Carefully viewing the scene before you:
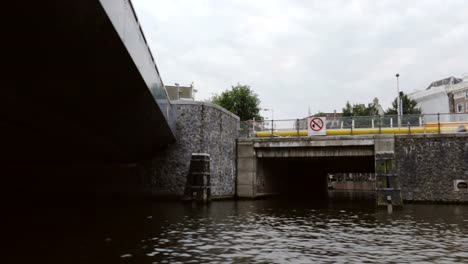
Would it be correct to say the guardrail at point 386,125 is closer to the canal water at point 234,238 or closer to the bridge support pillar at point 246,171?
the bridge support pillar at point 246,171

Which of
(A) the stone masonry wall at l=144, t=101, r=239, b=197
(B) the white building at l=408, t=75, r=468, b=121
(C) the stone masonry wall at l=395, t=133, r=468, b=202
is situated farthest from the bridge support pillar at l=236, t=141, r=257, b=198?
(B) the white building at l=408, t=75, r=468, b=121

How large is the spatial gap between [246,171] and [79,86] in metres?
17.0

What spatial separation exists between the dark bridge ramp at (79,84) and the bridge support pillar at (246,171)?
24.4 ft

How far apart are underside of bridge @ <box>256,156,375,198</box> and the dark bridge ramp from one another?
10731 millimetres

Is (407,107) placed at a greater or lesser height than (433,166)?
greater

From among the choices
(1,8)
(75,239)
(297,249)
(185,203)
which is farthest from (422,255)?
(185,203)

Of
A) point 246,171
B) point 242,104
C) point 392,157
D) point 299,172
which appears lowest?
point 299,172

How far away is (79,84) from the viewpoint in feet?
43.4

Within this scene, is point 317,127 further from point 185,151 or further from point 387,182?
point 185,151

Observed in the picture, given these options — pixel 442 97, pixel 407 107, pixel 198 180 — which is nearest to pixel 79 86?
pixel 198 180

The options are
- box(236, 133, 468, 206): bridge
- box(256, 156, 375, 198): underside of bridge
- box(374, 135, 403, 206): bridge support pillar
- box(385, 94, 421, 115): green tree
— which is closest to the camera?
box(374, 135, 403, 206): bridge support pillar

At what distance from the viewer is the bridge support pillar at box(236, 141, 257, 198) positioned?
28.6 metres

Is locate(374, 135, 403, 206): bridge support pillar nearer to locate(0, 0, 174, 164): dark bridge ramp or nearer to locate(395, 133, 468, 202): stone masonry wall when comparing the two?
locate(395, 133, 468, 202): stone masonry wall

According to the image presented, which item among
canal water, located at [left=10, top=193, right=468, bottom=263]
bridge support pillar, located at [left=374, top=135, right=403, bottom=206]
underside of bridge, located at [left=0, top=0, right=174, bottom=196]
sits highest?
underside of bridge, located at [left=0, top=0, right=174, bottom=196]
